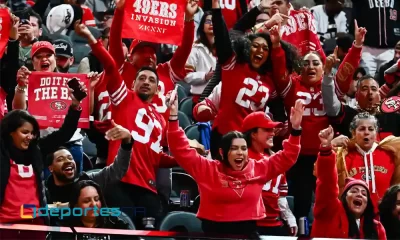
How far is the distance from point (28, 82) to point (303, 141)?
2.29 meters

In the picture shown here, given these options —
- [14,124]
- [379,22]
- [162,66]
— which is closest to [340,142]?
[162,66]

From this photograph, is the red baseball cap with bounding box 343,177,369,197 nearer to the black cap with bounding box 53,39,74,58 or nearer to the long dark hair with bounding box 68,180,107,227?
the long dark hair with bounding box 68,180,107,227

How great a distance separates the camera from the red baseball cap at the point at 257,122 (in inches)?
311

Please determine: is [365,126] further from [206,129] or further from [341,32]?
[341,32]

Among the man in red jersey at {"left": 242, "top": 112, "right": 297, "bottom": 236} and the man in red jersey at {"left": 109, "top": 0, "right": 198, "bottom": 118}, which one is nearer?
the man in red jersey at {"left": 242, "top": 112, "right": 297, "bottom": 236}

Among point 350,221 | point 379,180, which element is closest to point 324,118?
point 379,180

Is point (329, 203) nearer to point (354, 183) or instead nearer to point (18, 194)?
point (354, 183)

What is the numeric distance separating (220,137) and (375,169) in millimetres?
1222

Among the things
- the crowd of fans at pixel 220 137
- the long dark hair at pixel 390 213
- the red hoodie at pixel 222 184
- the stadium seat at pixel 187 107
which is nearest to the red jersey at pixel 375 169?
the crowd of fans at pixel 220 137

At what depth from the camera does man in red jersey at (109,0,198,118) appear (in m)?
8.73

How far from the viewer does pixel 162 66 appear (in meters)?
9.16

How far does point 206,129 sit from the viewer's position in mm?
9250

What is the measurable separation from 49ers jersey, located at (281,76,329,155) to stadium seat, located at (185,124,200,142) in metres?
0.78

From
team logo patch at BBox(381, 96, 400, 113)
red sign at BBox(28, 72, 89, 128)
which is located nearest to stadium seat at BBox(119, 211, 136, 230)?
red sign at BBox(28, 72, 89, 128)
